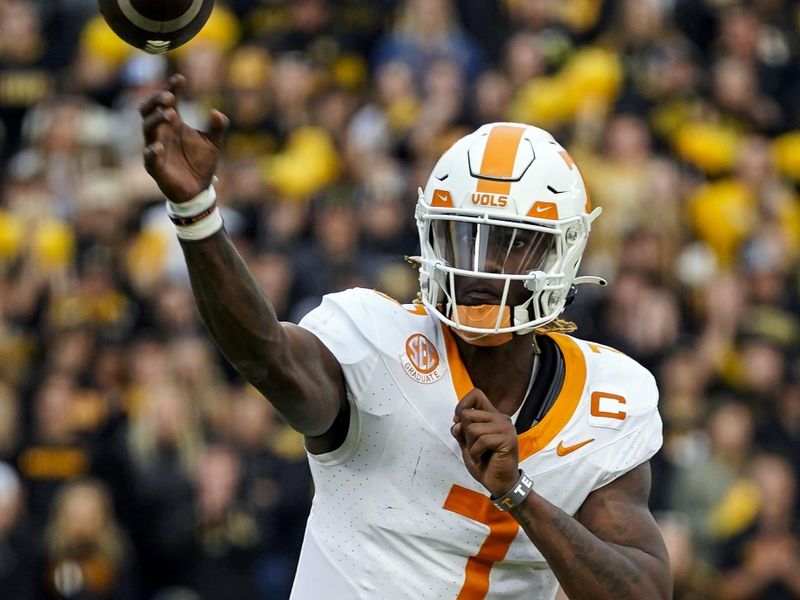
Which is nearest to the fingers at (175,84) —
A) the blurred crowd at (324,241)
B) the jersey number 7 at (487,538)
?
the jersey number 7 at (487,538)

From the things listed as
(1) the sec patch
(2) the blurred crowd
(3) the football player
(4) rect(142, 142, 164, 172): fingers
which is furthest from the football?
(2) the blurred crowd

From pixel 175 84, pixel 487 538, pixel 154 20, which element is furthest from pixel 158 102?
pixel 487 538

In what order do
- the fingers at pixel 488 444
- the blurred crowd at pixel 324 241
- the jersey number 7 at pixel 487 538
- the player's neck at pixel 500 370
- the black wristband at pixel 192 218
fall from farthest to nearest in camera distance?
the blurred crowd at pixel 324 241 < the player's neck at pixel 500 370 < the jersey number 7 at pixel 487 538 < the fingers at pixel 488 444 < the black wristband at pixel 192 218

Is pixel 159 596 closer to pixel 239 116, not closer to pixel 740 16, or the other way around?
pixel 239 116

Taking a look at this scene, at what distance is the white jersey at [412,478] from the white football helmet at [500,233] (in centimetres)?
15

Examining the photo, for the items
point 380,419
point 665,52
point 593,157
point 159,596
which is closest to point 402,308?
point 380,419

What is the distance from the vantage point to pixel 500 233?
3.87 metres

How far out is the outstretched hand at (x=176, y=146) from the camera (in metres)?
3.24

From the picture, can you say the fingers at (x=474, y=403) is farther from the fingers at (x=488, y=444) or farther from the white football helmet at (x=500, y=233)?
the white football helmet at (x=500, y=233)

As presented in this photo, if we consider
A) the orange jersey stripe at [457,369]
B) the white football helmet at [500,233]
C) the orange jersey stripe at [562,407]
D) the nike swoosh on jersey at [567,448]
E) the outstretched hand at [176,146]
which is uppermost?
the outstretched hand at [176,146]

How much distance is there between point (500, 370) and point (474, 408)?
44 cm

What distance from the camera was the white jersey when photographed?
152 inches

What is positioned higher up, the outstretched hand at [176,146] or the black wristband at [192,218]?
the outstretched hand at [176,146]

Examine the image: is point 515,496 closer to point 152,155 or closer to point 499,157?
point 499,157
